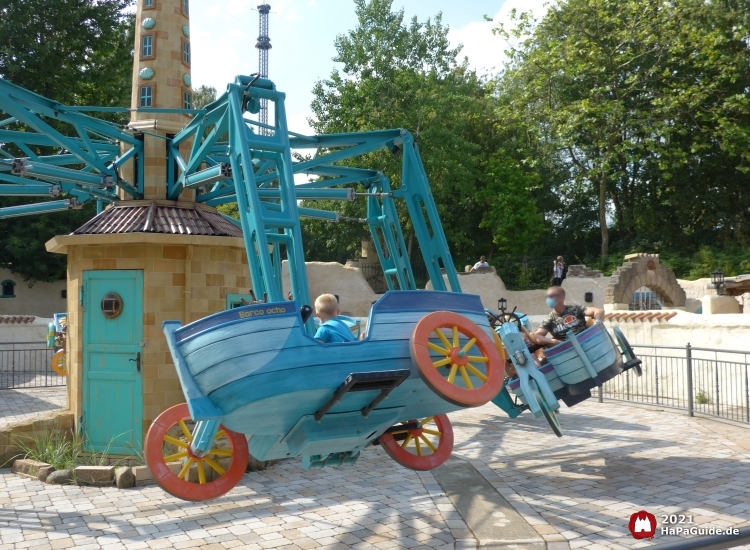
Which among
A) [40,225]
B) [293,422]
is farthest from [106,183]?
[40,225]

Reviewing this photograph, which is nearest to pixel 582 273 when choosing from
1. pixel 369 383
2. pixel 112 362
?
pixel 112 362

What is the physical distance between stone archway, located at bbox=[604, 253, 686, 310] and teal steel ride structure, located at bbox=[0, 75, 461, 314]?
47.7ft

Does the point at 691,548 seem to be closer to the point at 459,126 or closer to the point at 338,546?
the point at 338,546

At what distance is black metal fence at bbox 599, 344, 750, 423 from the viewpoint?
37.1ft

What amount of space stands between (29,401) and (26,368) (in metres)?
6.02

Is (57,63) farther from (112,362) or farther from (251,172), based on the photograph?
(251,172)

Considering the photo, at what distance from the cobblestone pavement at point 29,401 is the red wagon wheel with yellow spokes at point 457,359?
8709 millimetres

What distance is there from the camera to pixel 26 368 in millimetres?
18969

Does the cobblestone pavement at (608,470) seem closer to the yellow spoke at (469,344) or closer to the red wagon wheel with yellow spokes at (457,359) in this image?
the red wagon wheel with yellow spokes at (457,359)

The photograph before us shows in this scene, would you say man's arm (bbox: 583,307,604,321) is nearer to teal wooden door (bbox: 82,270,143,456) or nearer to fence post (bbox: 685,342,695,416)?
fence post (bbox: 685,342,695,416)

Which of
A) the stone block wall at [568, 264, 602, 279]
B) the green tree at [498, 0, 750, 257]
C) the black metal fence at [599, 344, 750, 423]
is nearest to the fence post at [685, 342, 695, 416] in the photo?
the black metal fence at [599, 344, 750, 423]

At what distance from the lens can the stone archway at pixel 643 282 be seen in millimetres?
22547

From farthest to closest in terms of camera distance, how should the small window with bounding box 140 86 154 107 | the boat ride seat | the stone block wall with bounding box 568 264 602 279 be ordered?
1. the stone block wall with bounding box 568 264 602 279
2. the small window with bounding box 140 86 154 107
3. the boat ride seat

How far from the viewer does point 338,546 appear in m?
5.45
